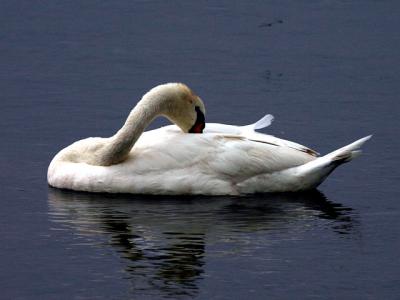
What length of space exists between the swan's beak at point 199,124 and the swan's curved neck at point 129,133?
414 millimetres

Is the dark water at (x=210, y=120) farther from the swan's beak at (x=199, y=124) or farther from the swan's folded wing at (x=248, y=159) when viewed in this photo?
the swan's beak at (x=199, y=124)

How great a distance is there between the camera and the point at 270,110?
17.8m

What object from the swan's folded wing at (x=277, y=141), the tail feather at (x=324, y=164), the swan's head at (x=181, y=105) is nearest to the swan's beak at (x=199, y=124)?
the swan's head at (x=181, y=105)

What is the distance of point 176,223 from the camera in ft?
44.4

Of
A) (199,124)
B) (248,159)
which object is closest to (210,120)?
(199,124)

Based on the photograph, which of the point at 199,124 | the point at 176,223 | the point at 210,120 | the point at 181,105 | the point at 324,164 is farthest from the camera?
the point at 210,120

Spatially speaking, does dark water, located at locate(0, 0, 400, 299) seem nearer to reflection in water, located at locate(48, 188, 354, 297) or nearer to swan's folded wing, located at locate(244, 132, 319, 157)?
reflection in water, located at locate(48, 188, 354, 297)

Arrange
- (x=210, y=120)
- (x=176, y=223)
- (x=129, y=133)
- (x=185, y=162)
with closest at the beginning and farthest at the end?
(x=176, y=223) → (x=185, y=162) → (x=129, y=133) → (x=210, y=120)

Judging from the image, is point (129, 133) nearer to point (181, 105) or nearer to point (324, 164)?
point (181, 105)

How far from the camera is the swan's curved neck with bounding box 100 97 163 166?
14922mm

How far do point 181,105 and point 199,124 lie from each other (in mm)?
301

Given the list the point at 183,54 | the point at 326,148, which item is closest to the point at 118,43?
the point at 183,54

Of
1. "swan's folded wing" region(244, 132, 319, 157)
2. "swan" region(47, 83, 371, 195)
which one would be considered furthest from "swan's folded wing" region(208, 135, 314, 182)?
"swan's folded wing" region(244, 132, 319, 157)

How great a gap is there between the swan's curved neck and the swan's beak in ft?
1.36
